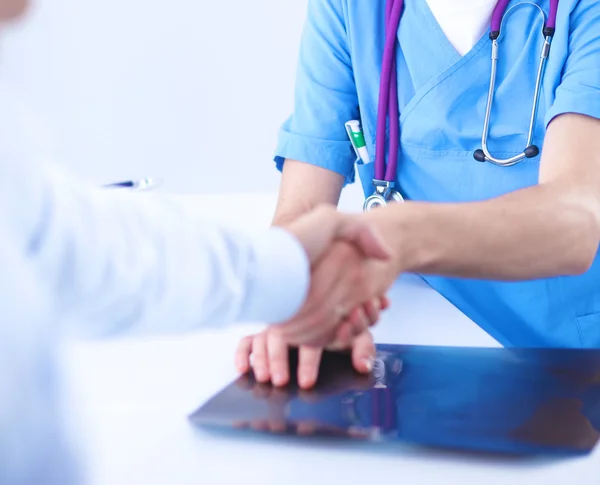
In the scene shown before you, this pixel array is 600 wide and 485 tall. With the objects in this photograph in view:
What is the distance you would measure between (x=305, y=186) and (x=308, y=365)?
0.47 metres

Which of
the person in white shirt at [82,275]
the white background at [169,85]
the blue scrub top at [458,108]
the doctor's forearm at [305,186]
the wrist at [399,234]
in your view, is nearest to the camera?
the person in white shirt at [82,275]

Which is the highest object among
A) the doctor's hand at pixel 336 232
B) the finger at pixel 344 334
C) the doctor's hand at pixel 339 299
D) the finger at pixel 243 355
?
the doctor's hand at pixel 336 232

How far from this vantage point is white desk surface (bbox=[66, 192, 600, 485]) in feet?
1.89

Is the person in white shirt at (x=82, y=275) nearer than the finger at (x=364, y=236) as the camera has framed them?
Yes

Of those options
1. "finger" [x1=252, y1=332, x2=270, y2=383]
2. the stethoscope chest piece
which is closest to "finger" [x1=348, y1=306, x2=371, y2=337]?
"finger" [x1=252, y1=332, x2=270, y2=383]

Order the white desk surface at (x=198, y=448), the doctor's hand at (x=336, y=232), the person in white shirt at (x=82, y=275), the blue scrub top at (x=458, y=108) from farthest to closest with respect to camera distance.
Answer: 1. the blue scrub top at (x=458, y=108)
2. the doctor's hand at (x=336, y=232)
3. the white desk surface at (x=198, y=448)
4. the person in white shirt at (x=82, y=275)

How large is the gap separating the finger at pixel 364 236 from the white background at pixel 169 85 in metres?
1.36

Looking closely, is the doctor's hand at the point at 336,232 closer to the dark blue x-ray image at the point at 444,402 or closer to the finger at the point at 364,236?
the finger at the point at 364,236

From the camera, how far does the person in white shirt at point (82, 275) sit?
1.36ft

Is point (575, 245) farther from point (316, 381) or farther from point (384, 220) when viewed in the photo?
point (316, 381)

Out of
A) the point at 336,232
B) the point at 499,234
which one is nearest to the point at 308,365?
the point at 336,232

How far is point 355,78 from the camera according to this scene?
1210 mm

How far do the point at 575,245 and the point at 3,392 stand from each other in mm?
691

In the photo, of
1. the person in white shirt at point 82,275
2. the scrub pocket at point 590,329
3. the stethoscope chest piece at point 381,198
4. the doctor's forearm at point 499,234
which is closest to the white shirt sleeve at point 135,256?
the person in white shirt at point 82,275
